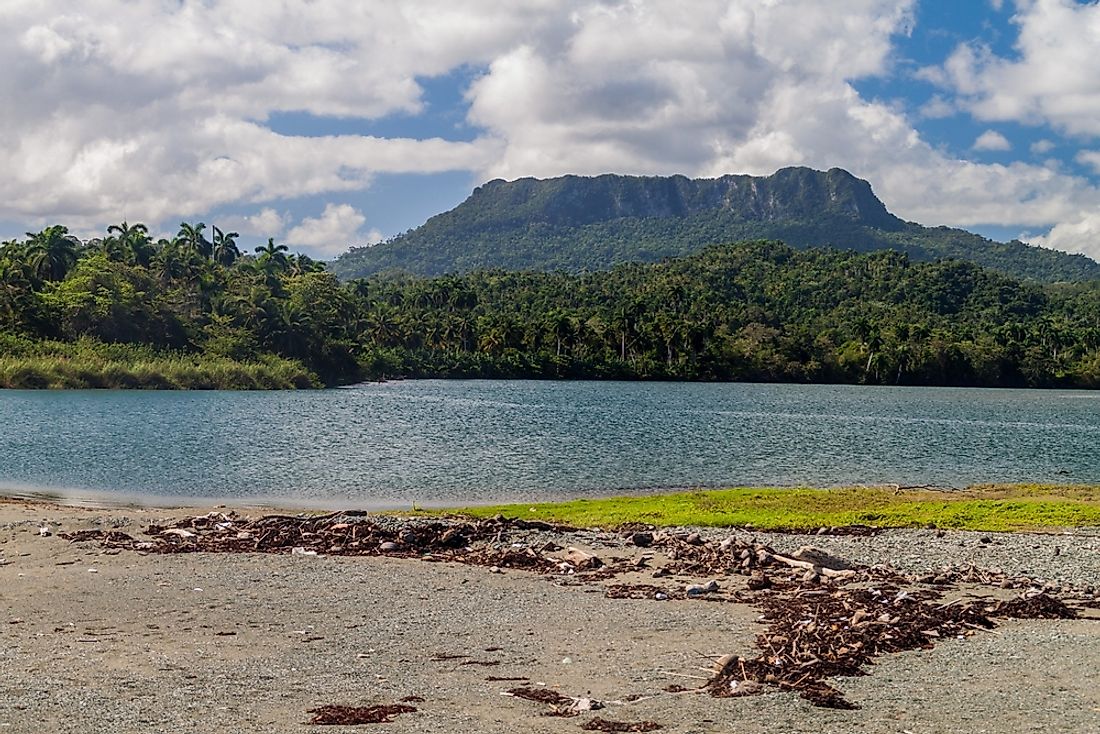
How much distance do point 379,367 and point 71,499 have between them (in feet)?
467

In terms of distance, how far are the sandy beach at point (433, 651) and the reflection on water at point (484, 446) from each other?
17685mm

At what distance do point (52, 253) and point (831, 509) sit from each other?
148 meters

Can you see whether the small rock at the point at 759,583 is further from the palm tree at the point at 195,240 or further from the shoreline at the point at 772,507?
the palm tree at the point at 195,240

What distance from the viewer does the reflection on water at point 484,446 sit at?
1654 inches

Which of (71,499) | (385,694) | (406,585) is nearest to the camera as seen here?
(385,694)

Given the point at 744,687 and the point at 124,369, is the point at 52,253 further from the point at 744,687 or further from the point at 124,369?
the point at 744,687

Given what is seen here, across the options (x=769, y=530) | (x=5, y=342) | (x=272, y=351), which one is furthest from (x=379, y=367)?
(x=769, y=530)

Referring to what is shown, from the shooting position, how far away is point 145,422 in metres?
69.1

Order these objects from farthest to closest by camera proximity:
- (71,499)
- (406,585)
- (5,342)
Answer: (5,342)
(71,499)
(406,585)

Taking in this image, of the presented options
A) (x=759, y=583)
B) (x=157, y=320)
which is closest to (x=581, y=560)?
(x=759, y=583)

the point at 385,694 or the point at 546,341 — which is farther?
the point at 546,341

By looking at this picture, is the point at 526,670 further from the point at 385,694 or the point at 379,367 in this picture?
the point at 379,367

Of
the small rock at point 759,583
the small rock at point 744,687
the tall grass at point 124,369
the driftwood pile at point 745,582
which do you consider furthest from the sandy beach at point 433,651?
the tall grass at point 124,369

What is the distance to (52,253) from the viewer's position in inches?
5969
